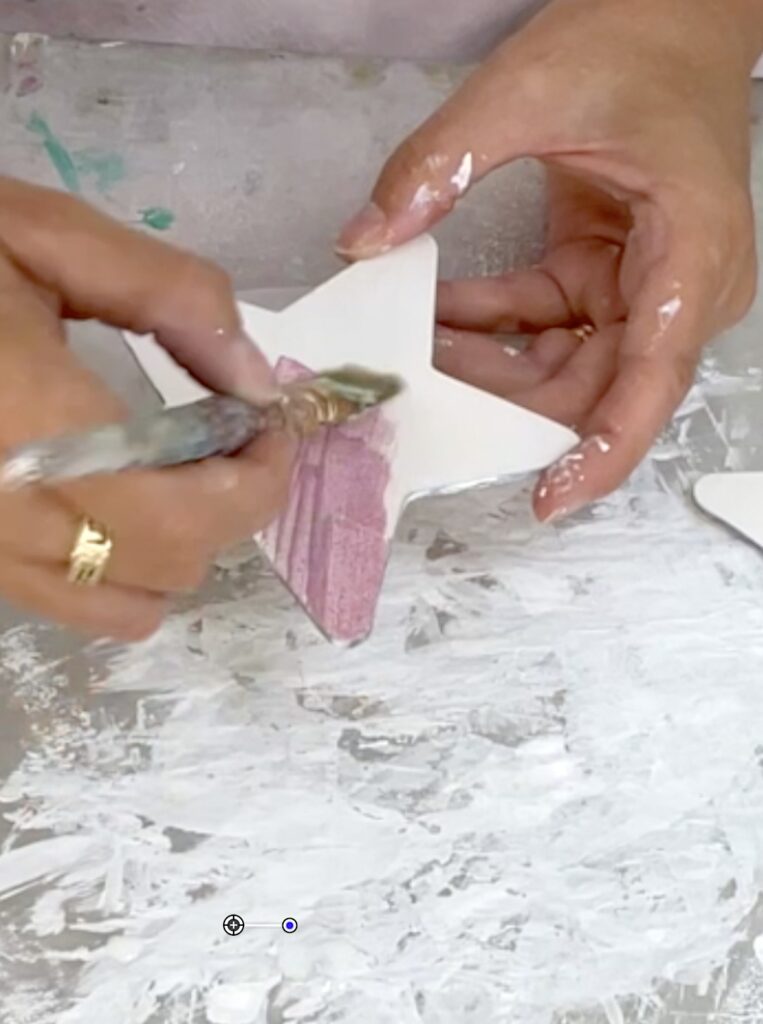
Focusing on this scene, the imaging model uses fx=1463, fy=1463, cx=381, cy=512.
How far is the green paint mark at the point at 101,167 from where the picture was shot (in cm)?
78

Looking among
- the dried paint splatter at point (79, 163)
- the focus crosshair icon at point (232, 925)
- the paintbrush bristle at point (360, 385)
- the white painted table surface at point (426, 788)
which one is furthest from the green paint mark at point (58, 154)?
the focus crosshair icon at point (232, 925)

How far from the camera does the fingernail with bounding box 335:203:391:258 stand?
656mm

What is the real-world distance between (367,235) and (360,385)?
7 cm

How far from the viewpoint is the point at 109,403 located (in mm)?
498

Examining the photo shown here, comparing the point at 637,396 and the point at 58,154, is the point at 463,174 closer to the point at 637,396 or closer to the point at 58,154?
the point at 637,396

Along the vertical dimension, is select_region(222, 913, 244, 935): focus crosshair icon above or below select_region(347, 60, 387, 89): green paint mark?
below

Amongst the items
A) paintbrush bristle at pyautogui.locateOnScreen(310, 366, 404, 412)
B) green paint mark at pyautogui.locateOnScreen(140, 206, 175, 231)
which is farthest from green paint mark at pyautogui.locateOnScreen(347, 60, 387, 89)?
paintbrush bristle at pyautogui.locateOnScreen(310, 366, 404, 412)

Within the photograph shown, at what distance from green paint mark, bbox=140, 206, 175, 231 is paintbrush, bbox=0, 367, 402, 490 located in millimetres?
177

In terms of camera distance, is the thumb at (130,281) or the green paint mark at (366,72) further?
the green paint mark at (366,72)

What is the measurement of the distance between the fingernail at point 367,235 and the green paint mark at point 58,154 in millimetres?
187

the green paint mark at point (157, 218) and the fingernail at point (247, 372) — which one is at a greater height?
the fingernail at point (247, 372)

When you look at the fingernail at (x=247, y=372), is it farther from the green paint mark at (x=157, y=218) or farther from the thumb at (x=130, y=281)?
the green paint mark at (x=157, y=218)

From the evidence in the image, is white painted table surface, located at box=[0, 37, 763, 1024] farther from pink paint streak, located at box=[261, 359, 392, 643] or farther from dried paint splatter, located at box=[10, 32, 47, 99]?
dried paint splatter, located at box=[10, 32, 47, 99]

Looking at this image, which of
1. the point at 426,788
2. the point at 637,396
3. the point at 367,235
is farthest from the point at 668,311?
the point at 426,788
